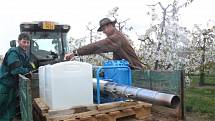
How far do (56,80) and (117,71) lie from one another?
1021mm

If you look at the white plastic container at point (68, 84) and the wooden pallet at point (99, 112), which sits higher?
the white plastic container at point (68, 84)

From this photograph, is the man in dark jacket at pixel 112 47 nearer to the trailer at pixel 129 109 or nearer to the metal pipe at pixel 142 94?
the trailer at pixel 129 109

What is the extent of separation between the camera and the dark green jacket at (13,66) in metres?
6.25

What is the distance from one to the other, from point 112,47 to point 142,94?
1.94 meters

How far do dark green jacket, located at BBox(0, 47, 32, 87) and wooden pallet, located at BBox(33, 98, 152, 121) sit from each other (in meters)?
1.04

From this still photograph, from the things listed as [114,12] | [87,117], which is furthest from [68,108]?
[114,12]

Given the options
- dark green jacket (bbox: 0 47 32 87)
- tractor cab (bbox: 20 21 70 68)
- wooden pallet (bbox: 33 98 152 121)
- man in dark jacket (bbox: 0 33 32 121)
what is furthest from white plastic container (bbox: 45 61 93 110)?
tractor cab (bbox: 20 21 70 68)

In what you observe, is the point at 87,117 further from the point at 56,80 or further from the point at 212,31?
the point at 212,31

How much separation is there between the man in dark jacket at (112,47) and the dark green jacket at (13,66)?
1.00 metres

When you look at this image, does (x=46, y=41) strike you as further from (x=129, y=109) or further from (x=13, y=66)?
(x=129, y=109)

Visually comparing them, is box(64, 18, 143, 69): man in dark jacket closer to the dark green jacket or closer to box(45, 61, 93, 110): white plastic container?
box(45, 61, 93, 110): white plastic container

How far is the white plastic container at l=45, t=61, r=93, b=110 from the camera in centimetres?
471

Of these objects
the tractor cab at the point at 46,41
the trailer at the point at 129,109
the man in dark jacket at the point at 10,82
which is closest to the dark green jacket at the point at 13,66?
the man in dark jacket at the point at 10,82

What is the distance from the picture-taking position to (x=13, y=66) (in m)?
6.29
